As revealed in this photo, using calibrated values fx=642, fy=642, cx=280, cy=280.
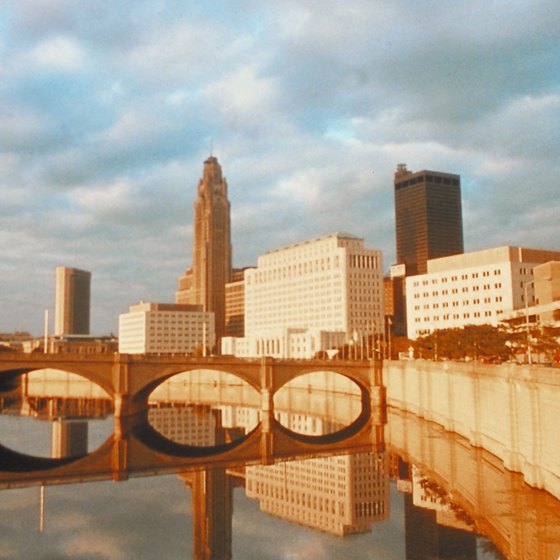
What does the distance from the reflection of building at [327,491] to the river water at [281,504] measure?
5.9 inches

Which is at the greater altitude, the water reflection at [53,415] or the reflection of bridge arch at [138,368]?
the reflection of bridge arch at [138,368]

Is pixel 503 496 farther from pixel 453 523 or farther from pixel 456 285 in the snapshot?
pixel 456 285

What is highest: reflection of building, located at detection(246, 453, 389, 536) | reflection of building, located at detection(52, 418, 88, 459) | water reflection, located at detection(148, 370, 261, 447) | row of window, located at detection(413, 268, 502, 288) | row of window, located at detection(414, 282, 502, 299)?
row of window, located at detection(413, 268, 502, 288)

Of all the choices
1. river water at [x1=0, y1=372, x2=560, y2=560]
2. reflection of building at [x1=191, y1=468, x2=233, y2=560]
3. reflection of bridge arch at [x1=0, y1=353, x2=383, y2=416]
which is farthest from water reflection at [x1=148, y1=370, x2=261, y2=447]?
reflection of building at [x1=191, y1=468, x2=233, y2=560]

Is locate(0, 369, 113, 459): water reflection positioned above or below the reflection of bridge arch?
below

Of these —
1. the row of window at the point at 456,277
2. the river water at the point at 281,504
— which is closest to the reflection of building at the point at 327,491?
the river water at the point at 281,504

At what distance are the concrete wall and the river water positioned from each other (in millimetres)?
1578

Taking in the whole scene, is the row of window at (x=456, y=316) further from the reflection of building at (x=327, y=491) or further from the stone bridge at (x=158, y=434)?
the reflection of building at (x=327, y=491)

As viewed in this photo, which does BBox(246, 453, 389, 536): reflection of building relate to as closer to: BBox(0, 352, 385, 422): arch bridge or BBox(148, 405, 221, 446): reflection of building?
BBox(148, 405, 221, 446): reflection of building

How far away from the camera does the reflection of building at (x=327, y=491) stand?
162 feet

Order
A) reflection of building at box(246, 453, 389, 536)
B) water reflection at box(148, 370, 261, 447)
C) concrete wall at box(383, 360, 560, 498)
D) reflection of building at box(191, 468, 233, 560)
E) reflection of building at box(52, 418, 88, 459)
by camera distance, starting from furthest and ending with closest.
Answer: water reflection at box(148, 370, 261, 447)
reflection of building at box(52, 418, 88, 459)
reflection of building at box(246, 453, 389, 536)
concrete wall at box(383, 360, 560, 498)
reflection of building at box(191, 468, 233, 560)

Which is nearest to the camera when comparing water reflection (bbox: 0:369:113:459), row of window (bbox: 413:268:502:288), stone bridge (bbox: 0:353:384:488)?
stone bridge (bbox: 0:353:384:488)

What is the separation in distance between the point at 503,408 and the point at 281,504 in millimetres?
20953

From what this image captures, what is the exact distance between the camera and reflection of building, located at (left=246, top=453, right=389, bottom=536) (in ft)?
162
